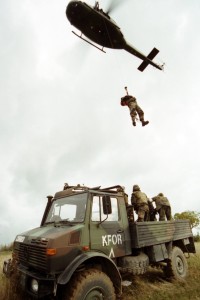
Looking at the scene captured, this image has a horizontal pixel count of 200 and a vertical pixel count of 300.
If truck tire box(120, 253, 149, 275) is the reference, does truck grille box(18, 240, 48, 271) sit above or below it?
above

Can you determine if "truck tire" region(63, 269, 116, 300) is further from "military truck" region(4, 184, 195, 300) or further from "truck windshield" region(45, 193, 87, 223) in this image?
"truck windshield" region(45, 193, 87, 223)

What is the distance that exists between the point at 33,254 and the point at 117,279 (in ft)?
6.02

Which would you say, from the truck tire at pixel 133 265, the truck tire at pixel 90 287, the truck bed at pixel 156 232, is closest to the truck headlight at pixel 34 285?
the truck tire at pixel 90 287

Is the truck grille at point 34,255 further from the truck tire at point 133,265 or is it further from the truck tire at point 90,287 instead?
the truck tire at point 133,265

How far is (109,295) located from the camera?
15.0 feet

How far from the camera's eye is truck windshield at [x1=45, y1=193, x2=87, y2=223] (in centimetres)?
530

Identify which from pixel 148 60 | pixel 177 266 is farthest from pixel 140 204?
pixel 148 60

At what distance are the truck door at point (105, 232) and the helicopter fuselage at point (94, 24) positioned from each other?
6582 millimetres

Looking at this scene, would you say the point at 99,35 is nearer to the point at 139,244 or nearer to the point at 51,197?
the point at 51,197

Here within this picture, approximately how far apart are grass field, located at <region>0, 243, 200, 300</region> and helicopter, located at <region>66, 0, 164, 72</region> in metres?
8.35

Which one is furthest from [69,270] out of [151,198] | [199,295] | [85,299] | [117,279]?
[151,198]

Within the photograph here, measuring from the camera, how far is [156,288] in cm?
635

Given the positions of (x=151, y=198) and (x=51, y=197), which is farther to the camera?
(x=151, y=198)

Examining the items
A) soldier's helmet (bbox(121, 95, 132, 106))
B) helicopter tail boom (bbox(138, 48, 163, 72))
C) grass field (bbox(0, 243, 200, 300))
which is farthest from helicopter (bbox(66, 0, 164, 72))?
grass field (bbox(0, 243, 200, 300))
